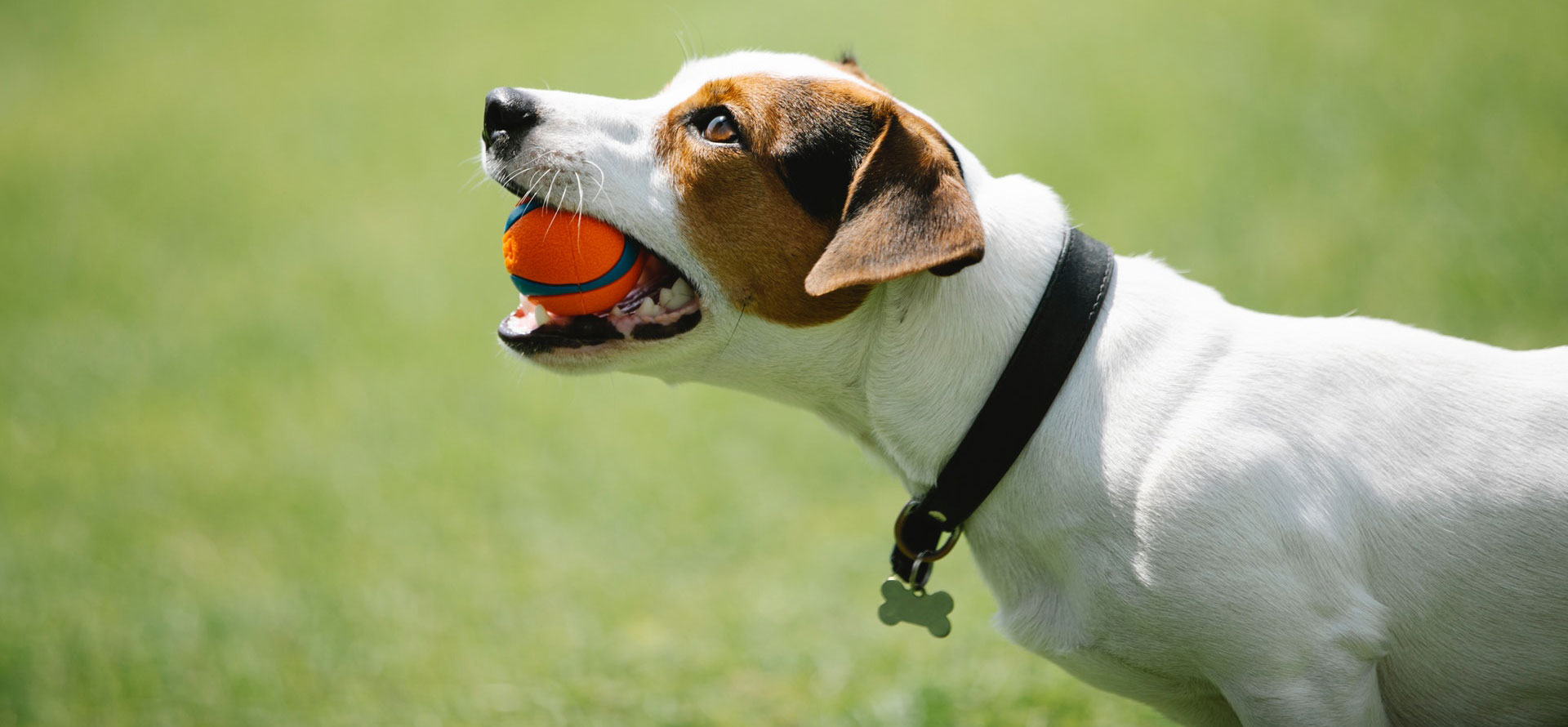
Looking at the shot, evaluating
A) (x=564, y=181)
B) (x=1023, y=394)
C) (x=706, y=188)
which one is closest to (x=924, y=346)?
(x=1023, y=394)

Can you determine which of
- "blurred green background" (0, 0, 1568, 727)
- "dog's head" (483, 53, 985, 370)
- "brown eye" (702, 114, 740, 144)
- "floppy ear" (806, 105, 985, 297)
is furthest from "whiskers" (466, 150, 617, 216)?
"blurred green background" (0, 0, 1568, 727)

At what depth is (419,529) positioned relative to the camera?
24.6ft

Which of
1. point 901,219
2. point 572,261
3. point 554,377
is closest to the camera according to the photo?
point 901,219

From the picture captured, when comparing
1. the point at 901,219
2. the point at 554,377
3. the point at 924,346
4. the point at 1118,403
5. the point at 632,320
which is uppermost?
the point at 901,219

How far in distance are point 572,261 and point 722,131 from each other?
51 centimetres

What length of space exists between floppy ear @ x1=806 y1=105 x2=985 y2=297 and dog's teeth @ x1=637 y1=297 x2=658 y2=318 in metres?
0.46

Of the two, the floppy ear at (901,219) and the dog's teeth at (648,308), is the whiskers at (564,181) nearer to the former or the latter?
the dog's teeth at (648,308)

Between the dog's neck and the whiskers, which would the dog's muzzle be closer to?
the whiskers

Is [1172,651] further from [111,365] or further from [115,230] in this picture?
[115,230]

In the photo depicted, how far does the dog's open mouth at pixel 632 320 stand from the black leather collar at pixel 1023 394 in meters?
0.76

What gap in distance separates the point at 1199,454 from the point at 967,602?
10.3 ft

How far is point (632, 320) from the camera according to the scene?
303cm

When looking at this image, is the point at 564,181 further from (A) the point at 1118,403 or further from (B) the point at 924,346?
(A) the point at 1118,403

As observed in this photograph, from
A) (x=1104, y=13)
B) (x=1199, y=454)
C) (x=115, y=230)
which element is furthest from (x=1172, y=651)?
(x=115, y=230)
